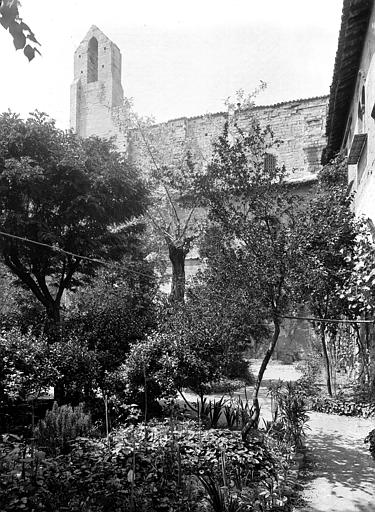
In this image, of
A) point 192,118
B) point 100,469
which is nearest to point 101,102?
point 192,118

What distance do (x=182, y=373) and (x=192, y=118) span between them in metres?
20.9

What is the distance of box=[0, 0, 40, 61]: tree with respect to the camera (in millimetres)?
2279

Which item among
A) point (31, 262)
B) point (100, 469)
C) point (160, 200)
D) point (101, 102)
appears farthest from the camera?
point (101, 102)

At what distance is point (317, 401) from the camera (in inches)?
380

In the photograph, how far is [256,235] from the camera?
643cm

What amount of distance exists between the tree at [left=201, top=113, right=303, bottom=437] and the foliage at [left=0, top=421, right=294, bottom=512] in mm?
758

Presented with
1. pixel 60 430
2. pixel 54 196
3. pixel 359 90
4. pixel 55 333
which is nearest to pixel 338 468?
pixel 60 430

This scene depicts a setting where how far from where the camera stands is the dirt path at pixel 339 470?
457 cm

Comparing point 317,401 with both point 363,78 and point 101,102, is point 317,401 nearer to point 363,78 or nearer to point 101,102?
point 363,78

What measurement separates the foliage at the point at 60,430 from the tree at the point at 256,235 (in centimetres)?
204

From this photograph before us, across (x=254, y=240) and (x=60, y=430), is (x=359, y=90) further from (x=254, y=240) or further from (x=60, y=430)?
(x=60, y=430)

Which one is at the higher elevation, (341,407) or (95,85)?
(95,85)

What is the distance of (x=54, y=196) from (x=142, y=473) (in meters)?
6.85

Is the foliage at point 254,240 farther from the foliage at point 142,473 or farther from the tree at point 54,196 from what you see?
the tree at point 54,196
